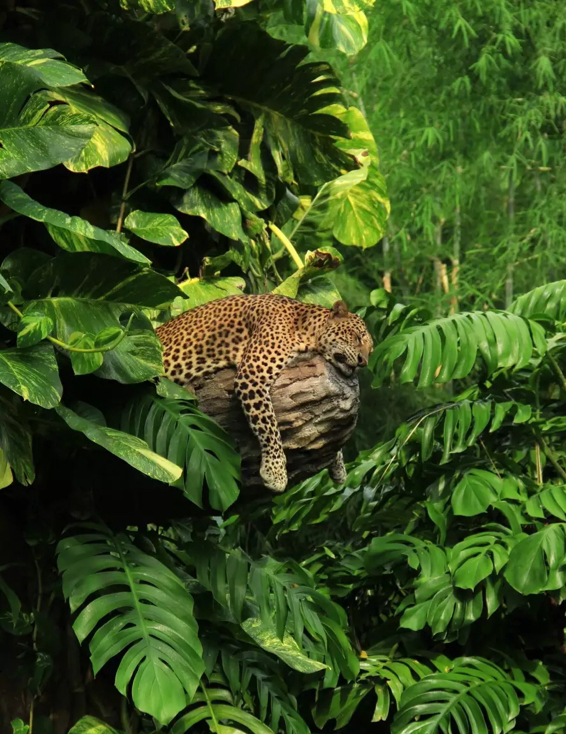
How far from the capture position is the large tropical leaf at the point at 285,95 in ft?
13.0

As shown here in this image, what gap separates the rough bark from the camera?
304 cm

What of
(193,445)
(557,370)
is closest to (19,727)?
(193,445)

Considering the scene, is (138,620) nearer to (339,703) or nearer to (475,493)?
(339,703)

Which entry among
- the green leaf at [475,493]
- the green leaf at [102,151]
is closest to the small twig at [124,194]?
the green leaf at [102,151]

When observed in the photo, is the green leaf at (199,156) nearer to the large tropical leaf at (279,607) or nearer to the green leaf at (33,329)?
the green leaf at (33,329)

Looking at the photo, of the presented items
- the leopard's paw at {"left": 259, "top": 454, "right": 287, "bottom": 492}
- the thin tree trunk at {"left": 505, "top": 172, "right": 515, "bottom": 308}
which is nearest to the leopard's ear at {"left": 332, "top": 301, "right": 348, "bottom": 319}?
the leopard's paw at {"left": 259, "top": 454, "right": 287, "bottom": 492}

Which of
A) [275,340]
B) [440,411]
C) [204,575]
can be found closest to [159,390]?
[275,340]

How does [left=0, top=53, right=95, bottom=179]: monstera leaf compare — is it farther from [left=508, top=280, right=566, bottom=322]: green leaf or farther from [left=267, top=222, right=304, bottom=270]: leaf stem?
[left=508, top=280, right=566, bottom=322]: green leaf

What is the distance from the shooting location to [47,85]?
2855 millimetres

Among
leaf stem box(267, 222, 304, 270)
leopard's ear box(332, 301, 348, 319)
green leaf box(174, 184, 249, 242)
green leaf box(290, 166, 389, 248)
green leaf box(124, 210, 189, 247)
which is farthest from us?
green leaf box(290, 166, 389, 248)

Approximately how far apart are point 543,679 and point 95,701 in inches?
68.0

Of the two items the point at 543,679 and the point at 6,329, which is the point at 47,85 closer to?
the point at 6,329

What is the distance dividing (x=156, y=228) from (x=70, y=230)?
2.44 feet

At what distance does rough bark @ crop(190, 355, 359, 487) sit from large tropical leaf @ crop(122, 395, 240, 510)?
90 millimetres
